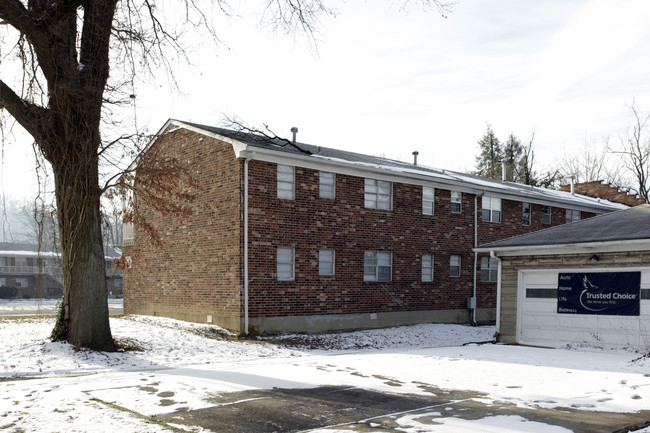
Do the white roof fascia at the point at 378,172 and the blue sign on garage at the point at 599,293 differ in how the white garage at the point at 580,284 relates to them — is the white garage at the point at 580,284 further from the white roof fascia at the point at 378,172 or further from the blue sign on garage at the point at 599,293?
the white roof fascia at the point at 378,172

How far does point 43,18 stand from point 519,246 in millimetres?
12600

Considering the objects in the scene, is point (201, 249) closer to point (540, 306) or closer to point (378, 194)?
point (378, 194)

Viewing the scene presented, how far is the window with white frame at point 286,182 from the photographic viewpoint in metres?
18.6

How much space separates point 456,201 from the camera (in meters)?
24.1

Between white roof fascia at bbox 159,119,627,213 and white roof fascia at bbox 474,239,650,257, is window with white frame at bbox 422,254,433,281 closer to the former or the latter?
white roof fascia at bbox 159,119,627,213

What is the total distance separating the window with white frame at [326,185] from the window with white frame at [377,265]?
2.60 m

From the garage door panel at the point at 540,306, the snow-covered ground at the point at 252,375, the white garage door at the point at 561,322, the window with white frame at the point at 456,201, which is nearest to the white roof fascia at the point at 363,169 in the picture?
the window with white frame at the point at 456,201

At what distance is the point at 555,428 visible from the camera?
22.0 ft

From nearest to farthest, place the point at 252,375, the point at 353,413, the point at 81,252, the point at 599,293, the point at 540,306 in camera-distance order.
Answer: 1. the point at 353,413
2. the point at 252,375
3. the point at 81,252
4. the point at 599,293
5. the point at 540,306

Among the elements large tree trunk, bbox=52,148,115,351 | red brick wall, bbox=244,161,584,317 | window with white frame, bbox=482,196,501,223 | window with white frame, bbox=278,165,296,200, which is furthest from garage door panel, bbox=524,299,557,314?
large tree trunk, bbox=52,148,115,351

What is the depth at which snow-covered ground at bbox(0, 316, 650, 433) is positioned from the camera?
7203 mm

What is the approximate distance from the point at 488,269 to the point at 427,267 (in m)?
3.88

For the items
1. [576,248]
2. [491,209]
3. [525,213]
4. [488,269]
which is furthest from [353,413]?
[525,213]

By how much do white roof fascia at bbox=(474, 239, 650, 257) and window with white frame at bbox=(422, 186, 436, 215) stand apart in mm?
5737
